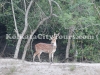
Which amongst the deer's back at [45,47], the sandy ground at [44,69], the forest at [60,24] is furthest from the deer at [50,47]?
the sandy ground at [44,69]

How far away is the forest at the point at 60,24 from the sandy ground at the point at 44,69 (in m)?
2.02

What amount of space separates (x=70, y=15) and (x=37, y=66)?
2736 mm

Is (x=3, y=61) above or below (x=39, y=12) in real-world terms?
below

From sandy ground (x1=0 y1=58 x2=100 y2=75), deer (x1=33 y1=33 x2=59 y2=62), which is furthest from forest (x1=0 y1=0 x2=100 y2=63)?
sandy ground (x1=0 y1=58 x2=100 y2=75)

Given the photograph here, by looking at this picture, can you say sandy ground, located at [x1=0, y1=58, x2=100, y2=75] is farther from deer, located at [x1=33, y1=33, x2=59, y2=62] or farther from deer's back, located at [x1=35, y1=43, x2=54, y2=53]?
deer's back, located at [x1=35, y1=43, x2=54, y2=53]

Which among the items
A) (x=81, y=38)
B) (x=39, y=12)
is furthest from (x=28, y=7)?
(x=81, y=38)

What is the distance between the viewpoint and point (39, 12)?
54.2ft

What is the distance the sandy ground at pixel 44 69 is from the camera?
1317 cm

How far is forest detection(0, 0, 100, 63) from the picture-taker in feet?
50.8

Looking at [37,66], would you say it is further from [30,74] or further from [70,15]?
[70,15]

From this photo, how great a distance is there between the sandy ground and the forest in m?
2.02

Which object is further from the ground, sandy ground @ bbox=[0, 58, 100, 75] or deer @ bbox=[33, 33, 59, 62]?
deer @ bbox=[33, 33, 59, 62]

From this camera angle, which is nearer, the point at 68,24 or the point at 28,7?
the point at 68,24

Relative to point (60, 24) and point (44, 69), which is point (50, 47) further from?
point (60, 24)
